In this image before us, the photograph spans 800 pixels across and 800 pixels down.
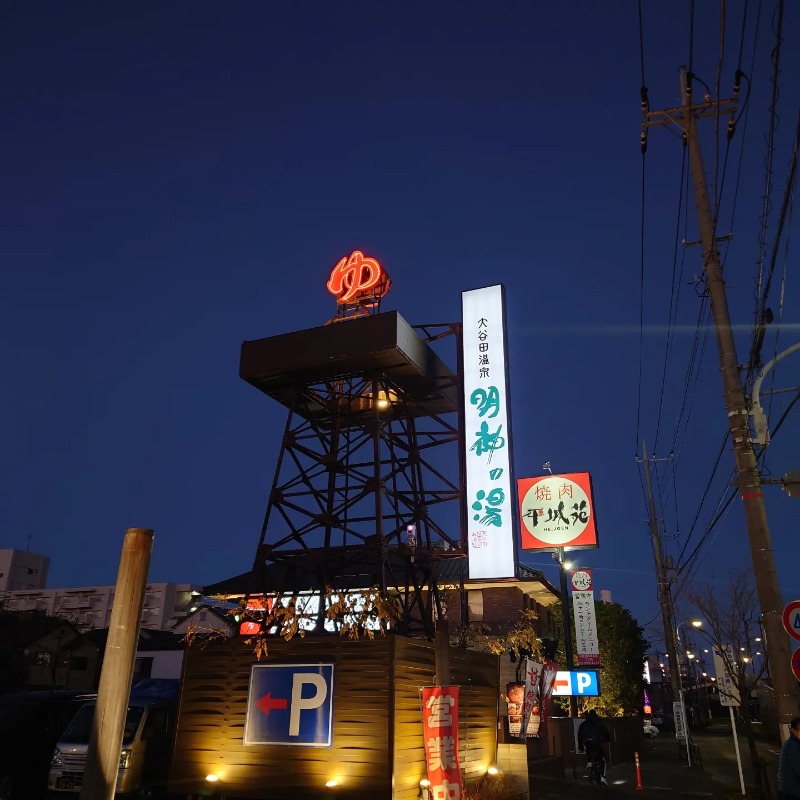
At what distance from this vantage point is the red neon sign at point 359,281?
23.4 meters

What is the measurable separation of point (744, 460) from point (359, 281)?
14.2m

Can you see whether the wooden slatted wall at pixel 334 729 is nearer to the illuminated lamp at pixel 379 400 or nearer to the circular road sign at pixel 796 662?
the circular road sign at pixel 796 662

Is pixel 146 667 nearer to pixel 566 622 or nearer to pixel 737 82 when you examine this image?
pixel 566 622

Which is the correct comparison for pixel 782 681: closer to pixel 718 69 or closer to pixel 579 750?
pixel 718 69

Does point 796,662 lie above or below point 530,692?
above

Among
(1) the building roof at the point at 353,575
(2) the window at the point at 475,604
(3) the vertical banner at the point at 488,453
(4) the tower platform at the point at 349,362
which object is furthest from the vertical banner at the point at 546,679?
(2) the window at the point at 475,604

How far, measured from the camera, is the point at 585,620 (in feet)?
97.3

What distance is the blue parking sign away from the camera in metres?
13.9

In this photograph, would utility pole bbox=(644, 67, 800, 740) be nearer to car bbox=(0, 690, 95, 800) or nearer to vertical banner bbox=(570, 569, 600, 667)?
car bbox=(0, 690, 95, 800)

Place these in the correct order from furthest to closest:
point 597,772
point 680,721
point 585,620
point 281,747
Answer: point 680,721 < point 585,620 < point 597,772 < point 281,747

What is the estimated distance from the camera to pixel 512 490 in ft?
75.5

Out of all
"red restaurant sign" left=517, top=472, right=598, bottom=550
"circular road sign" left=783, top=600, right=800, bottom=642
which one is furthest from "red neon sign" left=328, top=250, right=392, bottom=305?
"circular road sign" left=783, top=600, right=800, bottom=642

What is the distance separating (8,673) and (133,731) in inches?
1050

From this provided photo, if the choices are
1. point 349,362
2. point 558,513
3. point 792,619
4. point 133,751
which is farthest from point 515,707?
point 792,619
